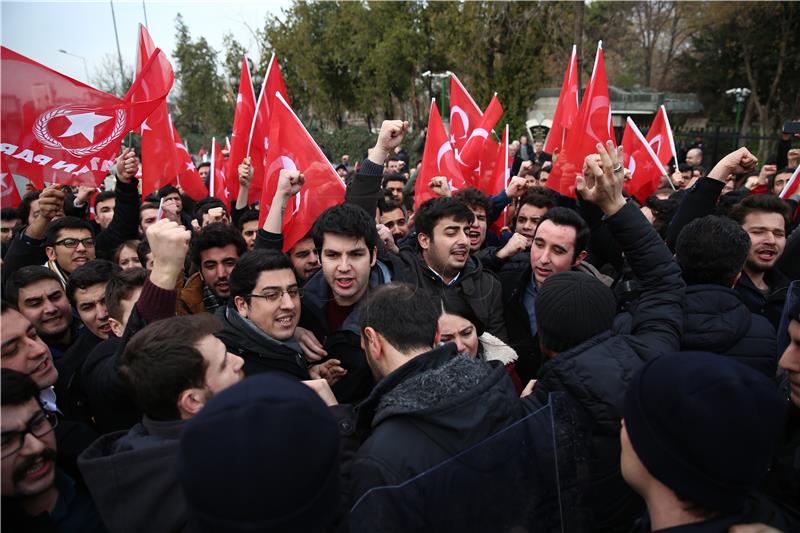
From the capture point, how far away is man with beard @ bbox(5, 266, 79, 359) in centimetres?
321

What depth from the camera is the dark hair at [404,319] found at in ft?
6.45

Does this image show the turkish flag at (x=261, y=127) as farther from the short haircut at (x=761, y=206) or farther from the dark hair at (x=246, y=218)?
the short haircut at (x=761, y=206)

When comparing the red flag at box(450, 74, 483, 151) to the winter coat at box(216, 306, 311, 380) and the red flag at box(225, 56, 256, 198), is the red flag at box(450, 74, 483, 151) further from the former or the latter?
the winter coat at box(216, 306, 311, 380)

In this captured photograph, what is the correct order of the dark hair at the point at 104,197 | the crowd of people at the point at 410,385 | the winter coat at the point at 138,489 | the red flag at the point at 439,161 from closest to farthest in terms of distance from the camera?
1. the crowd of people at the point at 410,385
2. the winter coat at the point at 138,489
3. the red flag at the point at 439,161
4. the dark hair at the point at 104,197

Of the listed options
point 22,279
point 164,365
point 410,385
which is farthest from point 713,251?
point 22,279

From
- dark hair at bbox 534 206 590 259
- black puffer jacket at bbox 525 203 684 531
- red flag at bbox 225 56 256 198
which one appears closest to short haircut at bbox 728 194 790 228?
dark hair at bbox 534 206 590 259

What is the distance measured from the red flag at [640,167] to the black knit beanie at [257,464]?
232 inches

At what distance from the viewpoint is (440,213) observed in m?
3.75

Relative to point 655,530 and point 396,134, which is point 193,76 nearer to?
point 396,134

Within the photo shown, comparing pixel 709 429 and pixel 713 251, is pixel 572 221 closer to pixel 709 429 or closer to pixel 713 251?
pixel 713 251

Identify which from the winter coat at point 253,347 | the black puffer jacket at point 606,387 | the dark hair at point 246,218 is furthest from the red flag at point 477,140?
the black puffer jacket at point 606,387

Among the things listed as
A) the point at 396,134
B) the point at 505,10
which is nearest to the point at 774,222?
the point at 396,134

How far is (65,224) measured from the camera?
4.31 meters

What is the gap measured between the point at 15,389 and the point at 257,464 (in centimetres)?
110
